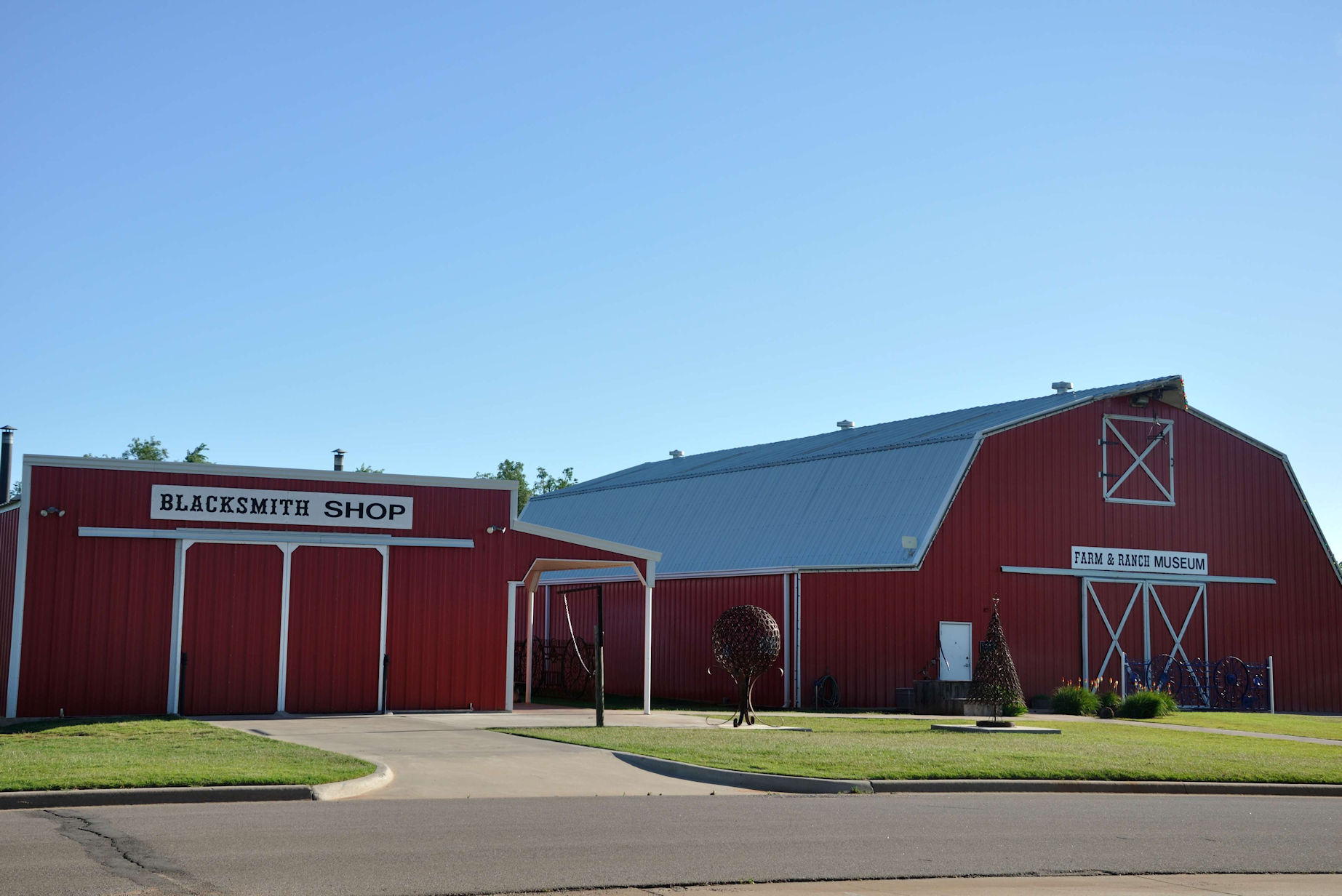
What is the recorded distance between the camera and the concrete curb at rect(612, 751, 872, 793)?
48.9ft

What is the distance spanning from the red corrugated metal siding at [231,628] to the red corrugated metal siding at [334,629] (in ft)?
1.07

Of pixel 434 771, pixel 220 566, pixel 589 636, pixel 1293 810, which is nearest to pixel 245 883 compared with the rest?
pixel 434 771

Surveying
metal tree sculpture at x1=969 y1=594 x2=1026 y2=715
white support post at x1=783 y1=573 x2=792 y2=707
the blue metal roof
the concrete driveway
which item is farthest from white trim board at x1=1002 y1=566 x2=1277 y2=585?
the concrete driveway

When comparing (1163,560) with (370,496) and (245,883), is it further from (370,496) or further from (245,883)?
(245,883)

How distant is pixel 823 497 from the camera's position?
1378 inches

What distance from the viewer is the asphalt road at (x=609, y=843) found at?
916cm

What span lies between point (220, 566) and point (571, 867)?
1640cm

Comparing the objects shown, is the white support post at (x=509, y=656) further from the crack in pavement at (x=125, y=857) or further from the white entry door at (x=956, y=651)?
the crack in pavement at (x=125, y=857)

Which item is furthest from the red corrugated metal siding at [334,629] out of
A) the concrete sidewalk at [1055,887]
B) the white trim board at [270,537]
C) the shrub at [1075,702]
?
the concrete sidewalk at [1055,887]

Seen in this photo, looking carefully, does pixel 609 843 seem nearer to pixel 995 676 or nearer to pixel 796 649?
pixel 995 676

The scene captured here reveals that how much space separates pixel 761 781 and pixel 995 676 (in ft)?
39.5

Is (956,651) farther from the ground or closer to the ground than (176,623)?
closer to the ground

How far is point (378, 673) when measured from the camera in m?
25.2

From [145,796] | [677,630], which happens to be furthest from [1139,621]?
[145,796]
